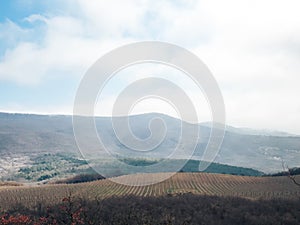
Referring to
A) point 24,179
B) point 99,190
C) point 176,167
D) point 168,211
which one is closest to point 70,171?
point 24,179

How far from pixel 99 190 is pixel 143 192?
1012 centimetres

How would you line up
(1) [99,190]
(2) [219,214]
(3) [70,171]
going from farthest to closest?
1. (3) [70,171]
2. (1) [99,190]
3. (2) [219,214]

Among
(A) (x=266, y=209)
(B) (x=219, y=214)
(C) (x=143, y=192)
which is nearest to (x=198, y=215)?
(B) (x=219, y=214)

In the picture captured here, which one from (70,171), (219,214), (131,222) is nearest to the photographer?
(131,222)

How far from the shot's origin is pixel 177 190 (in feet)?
210

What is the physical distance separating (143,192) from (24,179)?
114 meters

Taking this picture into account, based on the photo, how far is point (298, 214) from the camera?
40875 millimetres

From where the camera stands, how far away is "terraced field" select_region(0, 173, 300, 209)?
58438 millimetres

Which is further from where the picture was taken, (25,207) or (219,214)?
(25,207)

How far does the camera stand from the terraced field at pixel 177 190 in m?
58.4

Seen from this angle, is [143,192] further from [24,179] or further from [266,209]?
[24,179]

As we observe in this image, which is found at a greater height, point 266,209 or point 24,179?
point 266,209

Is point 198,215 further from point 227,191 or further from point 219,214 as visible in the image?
point 227,191

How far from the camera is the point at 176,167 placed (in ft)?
462
